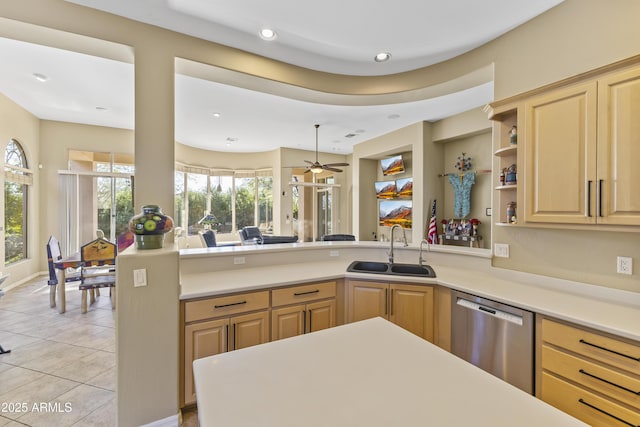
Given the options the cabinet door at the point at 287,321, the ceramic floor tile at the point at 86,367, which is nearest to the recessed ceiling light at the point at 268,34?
the cabinet door at the point at 287,321

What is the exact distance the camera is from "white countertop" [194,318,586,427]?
2.34 ft

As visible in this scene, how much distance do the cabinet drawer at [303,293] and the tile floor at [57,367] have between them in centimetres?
100

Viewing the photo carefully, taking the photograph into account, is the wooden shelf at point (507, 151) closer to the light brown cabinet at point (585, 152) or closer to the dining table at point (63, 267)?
the light brown cabinet at point (585, 152)

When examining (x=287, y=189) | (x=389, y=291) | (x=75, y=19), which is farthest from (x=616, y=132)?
(x=287, y=189)

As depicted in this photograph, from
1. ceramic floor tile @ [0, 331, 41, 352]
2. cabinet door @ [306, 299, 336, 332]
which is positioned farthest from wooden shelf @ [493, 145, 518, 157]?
ceramic floor tile @ [0, 331, 41, 352]

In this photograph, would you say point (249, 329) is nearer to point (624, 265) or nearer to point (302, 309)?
point (302, 309)

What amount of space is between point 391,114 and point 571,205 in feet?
10.7

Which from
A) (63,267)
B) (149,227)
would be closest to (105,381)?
(149,227)

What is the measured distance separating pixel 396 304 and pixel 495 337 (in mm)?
773

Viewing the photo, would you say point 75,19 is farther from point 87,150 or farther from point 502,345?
point 87,150

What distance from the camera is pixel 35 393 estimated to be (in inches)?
87.3

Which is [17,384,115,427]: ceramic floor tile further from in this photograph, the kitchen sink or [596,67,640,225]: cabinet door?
[596,67,640,225]: cabinet door

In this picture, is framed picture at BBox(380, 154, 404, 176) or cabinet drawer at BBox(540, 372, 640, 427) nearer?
cabinet drawer at BBox(540, 372, 640, 427)

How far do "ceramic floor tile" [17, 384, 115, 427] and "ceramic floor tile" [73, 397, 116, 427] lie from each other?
40 millimetres
